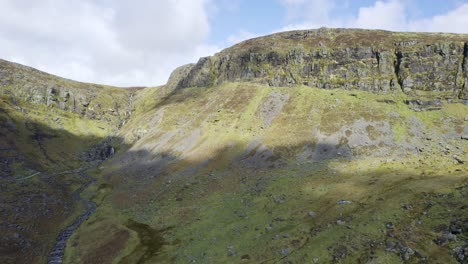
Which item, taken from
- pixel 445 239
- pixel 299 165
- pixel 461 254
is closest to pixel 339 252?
A: pixel 445 239

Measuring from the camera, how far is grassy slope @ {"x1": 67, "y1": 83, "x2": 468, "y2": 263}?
45.8m

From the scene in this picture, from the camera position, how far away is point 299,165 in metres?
81.8

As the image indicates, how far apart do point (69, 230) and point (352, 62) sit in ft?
327

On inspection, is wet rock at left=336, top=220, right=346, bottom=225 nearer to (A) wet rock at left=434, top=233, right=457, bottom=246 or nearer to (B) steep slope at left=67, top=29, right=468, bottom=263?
(B) steep slope at left=67, top=29, right=468, bottom=263

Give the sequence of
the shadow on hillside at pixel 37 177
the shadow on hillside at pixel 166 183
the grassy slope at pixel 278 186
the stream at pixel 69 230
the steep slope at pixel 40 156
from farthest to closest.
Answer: the steep slope at pixel 40 156 → the shadow on hillside at pixel 37 177 → the stream at pixel 69 230 → the shadow on hillside at pixel 166 183 → the grassy slope at pixel 278 186

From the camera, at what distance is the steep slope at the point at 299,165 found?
46156mm

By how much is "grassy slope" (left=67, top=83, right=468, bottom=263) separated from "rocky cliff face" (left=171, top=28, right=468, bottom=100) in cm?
716

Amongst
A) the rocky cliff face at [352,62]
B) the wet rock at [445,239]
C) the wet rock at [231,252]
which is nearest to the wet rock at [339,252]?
the wet rock at [445,239]

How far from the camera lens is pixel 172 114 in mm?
142875

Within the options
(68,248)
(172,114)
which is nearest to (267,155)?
(68,248)

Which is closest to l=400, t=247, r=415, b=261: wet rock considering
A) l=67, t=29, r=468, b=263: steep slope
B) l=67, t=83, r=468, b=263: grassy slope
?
l=67, t=29, r=468, b=263: steep slope

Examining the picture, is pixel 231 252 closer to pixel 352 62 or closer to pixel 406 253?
pixel 406 253

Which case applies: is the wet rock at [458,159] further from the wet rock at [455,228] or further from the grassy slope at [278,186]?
the wet rock at [455,228]

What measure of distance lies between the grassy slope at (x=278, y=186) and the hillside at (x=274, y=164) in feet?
1.22
